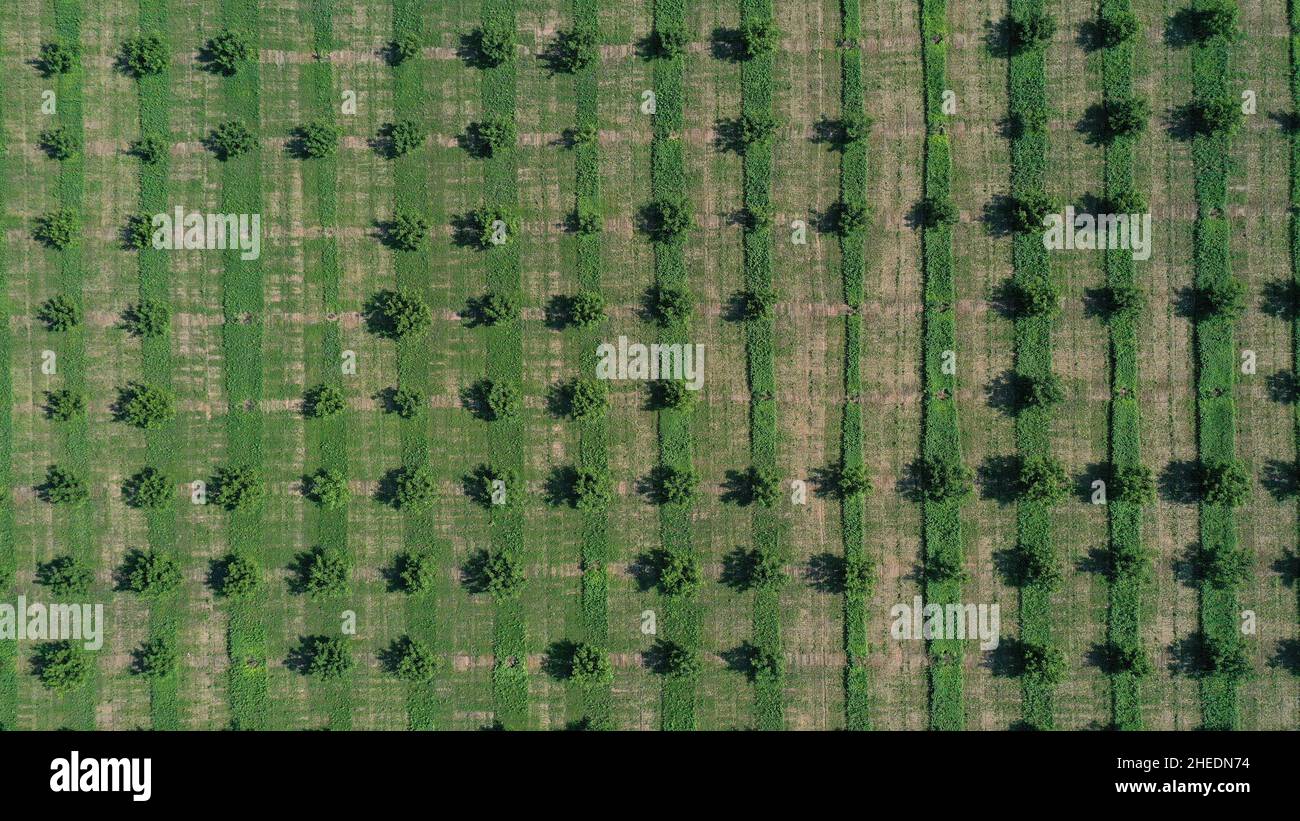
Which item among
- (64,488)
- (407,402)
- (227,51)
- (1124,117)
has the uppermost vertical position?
(227,51)

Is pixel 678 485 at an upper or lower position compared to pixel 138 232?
→ lower

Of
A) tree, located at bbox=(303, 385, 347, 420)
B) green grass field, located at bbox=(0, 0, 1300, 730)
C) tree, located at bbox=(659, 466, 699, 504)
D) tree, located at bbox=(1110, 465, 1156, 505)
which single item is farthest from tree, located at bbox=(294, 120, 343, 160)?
tree, located at bbox=(1110, 465, 1156, 505)

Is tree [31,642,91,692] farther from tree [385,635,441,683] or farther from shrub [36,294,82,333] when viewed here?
shrub [36,294,82,333]

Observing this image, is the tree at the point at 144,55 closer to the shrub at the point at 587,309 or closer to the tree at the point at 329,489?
the tree at the point at 329,489

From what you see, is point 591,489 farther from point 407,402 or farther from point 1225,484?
point 1225,484

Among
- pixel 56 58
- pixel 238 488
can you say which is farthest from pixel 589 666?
pixel 56 58

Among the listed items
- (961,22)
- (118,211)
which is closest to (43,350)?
(118,211)

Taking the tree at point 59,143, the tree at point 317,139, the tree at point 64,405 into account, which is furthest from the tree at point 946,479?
the tree at point 59,143
